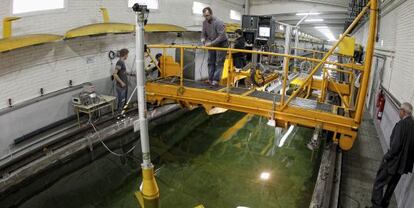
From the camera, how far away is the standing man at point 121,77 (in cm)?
841

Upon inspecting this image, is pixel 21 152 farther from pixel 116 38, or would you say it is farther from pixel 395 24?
pixel 395 24

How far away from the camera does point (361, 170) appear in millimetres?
6152

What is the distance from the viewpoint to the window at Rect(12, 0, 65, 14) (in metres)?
6.31

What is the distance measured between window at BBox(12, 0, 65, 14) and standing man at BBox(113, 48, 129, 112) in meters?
1.90

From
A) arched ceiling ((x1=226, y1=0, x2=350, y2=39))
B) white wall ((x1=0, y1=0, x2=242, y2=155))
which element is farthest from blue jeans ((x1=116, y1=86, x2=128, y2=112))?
arched ceiling ((x1=226, y1=0, x2=350, y2=39))

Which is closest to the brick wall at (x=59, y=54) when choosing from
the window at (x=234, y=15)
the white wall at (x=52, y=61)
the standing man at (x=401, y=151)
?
the white wall at (x=52, y=61)

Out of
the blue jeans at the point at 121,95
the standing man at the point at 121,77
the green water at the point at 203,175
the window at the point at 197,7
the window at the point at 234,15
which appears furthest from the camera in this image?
the window at the point at 234,15

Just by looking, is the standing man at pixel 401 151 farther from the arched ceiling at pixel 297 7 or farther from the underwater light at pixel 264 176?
the arched ceiling at pixel 297 7

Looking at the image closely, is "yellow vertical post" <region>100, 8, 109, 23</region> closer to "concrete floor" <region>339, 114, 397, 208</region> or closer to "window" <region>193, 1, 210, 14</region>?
"window" <region>193, 1, 210, 14</region>

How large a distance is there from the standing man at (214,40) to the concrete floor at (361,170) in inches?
132

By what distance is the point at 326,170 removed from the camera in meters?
5.64

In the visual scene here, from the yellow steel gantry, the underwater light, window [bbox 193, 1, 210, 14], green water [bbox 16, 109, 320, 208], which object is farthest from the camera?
window [bbox 193, 1, 210, 14]

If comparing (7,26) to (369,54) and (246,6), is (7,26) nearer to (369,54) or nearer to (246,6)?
(369,54)

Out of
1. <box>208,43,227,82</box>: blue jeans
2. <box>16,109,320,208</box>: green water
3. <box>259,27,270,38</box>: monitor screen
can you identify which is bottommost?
<box>16,109,320,208</box>: green water
